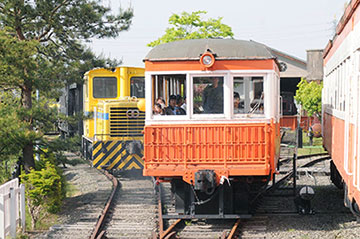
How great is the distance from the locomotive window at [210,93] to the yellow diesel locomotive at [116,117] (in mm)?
5372

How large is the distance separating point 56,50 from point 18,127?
7.84 feet

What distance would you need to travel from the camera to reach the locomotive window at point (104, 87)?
1605 centimetres

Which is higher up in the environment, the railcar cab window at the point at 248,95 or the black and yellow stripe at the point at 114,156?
the railcar cab window at the point at 248,95

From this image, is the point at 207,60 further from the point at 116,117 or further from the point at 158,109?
the point at 116,117

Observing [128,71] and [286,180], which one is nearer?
[286,180]

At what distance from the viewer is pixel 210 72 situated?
9078 millimetres

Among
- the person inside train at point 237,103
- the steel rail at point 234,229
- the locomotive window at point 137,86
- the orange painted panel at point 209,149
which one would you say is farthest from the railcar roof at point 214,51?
the locomotive window at point 137,86

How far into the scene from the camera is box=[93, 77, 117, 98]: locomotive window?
52.6 feet

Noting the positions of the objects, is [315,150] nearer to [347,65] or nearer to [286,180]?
[286,180]

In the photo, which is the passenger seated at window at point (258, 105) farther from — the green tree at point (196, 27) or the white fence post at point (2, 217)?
the green tree at point (196, 27)

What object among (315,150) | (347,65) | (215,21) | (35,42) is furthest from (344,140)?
(215,21)

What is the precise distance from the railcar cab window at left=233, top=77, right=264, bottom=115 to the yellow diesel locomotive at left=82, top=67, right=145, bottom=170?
5710 mm

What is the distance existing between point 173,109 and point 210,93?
0.71 metres

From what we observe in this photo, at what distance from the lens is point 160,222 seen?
31.6 ft
